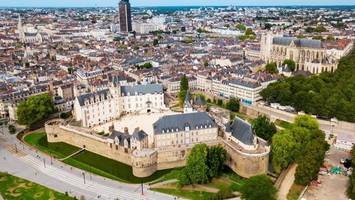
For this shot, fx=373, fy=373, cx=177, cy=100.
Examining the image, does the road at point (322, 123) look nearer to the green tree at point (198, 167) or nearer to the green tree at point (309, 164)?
the green tree at point (309, 164)

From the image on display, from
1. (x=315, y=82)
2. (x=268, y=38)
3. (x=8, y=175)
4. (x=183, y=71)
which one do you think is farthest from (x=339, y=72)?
(x=8, y=175)

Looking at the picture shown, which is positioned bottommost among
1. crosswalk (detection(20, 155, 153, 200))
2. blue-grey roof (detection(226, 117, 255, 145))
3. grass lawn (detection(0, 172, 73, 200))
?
grass lawn (detection(0, 172, 73, 200))

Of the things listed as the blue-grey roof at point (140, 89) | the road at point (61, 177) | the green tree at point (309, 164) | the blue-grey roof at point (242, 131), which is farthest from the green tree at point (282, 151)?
the blue-grey roof at point (140, 89)

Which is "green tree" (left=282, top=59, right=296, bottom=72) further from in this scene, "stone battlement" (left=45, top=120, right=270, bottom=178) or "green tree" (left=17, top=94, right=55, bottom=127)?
"green tree" (left=17, top=94, right=55, bottom=127)

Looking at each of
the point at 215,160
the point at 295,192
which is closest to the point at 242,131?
the point at 215,160

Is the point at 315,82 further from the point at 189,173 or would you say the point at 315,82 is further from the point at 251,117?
the point at 189,173

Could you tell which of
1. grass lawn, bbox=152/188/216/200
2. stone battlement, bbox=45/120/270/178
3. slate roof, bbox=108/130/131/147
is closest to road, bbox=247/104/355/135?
stone battlement, bbox=45/120/270/178

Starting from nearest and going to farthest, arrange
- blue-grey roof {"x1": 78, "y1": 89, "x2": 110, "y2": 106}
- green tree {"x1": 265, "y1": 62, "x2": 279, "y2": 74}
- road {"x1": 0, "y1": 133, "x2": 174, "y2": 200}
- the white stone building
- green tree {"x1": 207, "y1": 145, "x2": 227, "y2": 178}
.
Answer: road {"x1": 0, "y1": 133, "x2": 174, "y2": 200} → green tree {"x1": 207, "y1": 145, "x2": 227, "y2": 178} → blue-grey roof {"x1": 78, "y1": 89, "x2": 110, "y2": 106} → the white stone building → green tree {"x1": 265, "y1": 62, "x2": 279, "y2": 74}
